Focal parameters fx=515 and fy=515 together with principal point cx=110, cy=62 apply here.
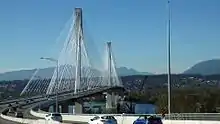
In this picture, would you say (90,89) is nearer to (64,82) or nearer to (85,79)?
(85,79)

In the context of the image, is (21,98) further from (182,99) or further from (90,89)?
(182,99)

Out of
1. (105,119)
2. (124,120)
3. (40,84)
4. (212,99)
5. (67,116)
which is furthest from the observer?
(40,84)

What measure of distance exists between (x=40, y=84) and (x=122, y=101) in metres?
32.7

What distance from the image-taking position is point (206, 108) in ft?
358

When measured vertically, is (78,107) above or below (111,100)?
below

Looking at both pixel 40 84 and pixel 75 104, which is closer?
pixel 75 104

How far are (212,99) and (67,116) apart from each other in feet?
137

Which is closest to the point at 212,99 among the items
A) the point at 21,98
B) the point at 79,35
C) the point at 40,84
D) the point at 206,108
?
the point at 206,108

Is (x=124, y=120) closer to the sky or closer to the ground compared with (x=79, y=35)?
closer to the ground

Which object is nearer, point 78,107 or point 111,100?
point 78,107

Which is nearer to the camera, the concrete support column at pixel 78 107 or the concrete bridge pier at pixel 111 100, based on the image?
the concrete support column at pixel 78 107

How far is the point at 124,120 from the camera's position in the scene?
5500 centimetres

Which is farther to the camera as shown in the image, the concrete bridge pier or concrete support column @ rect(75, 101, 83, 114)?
the concrete bridge pier

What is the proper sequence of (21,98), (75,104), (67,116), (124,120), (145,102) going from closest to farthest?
(124,120) → (67,116) → (75,104) → (21,98) → (145,102)
